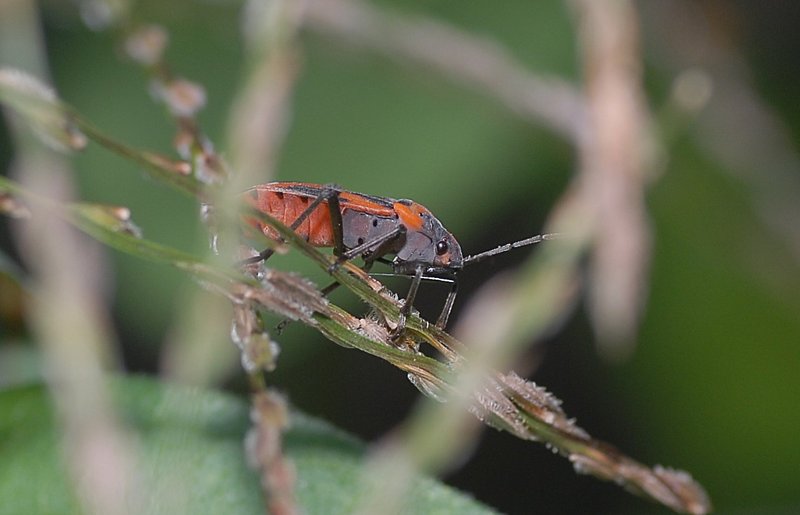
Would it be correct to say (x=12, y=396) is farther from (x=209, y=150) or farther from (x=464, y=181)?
(x=464, y=181)

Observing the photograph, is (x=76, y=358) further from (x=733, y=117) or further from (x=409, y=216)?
(x=733, y=117)

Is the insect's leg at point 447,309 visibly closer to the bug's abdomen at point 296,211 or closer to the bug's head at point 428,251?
the bug's head at point 428,251

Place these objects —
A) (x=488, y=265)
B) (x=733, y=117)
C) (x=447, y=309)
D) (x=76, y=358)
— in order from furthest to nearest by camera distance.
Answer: (x=733, y=117)
(x=488, y=265)
(x=447, y=309)
(x=76, y=358)

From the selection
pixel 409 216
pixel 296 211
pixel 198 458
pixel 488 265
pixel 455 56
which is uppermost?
pixel 455 56

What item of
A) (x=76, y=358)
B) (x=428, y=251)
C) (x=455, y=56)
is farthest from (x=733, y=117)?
(x=76, y=358)

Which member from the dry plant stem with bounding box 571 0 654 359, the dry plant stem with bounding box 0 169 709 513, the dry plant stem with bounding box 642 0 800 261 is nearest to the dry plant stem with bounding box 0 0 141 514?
the dry plant stem with bounding box 0 169 709 513

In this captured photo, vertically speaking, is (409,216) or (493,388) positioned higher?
(409,216)

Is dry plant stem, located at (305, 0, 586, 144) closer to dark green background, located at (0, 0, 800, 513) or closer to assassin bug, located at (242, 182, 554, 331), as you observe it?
dark green background, located at (0, 0, 800, 513)

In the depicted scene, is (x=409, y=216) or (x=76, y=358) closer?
(x=76, y=358)
